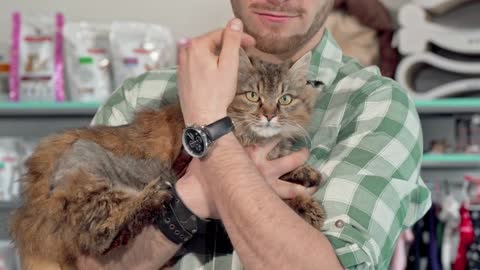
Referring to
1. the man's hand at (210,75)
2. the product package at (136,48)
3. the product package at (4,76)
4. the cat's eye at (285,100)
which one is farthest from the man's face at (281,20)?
the product package at (4,76)

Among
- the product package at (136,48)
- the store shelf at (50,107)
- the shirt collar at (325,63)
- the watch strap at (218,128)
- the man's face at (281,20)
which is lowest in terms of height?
the store shelf at (50,107)

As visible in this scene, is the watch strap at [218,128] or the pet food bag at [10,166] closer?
the watch strap at [218,128]

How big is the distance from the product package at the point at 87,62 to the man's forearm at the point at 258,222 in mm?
1478

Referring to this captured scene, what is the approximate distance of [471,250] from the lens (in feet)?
7.50

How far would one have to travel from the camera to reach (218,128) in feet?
3.53

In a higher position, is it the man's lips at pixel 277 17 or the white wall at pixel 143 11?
the man's lips at pixel 277 17

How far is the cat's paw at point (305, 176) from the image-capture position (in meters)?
1.18

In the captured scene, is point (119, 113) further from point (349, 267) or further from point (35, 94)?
point (35, 94)

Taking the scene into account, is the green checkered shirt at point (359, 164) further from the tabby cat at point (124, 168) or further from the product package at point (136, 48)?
the product package at point (136, 48)

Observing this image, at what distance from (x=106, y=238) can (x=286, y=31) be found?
1.72ft

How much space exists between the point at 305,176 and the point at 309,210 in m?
0.09

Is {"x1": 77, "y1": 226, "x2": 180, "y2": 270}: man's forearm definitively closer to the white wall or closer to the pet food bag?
the pet food bag

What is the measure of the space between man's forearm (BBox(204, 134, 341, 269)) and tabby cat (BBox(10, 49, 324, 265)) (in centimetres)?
10

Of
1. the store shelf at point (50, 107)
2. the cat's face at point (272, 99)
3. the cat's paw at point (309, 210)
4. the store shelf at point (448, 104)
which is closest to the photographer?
the cat's paw at point (309, 210)
